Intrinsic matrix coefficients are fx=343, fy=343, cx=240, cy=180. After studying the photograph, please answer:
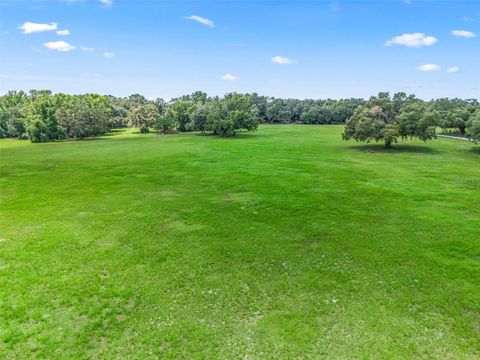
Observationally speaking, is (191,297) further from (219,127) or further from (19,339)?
(219,127)

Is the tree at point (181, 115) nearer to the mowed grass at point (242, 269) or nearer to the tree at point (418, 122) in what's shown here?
the tree at point (418, 122)

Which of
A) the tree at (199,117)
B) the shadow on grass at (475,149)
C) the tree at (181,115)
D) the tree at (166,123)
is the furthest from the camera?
the tree at (181,115)

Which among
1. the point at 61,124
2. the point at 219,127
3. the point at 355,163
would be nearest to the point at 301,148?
the point at 355,163

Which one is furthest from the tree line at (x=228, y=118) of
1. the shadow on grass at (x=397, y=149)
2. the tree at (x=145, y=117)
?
the shadow on grass at (x=397, y=149)

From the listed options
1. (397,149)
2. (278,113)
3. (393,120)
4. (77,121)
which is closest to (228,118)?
(77,121)

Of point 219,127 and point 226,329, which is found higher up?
point 219,127
